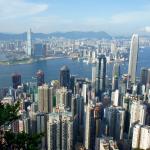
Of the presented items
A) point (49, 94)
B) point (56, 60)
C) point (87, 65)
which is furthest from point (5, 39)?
point (49, 94)

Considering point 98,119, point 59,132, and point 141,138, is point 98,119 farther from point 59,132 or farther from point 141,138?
point 59,132

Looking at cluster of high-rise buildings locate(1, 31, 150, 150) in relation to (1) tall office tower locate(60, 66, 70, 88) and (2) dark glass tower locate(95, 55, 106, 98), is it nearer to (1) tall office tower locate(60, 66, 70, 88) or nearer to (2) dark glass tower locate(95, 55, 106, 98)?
(1) tall office tower locate(60, 66, 70, 88)

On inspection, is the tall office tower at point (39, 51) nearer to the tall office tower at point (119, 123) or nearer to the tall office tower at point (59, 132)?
the tall office tower at point (119, 123)

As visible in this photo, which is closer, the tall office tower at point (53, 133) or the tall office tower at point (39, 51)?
the tall office tower at point (53, 133)

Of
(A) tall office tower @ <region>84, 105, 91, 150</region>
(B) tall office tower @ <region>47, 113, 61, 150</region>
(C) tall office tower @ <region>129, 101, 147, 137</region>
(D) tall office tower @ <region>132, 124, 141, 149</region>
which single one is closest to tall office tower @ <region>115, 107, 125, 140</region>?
(C) tall office tower @ <region>129, 101, 147, 137</region>

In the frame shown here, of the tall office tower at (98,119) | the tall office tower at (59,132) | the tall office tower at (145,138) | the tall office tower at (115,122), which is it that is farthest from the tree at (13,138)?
the tall office tower at (115,122)
